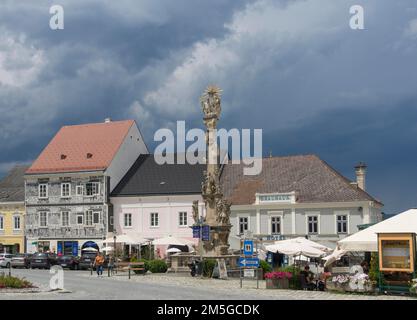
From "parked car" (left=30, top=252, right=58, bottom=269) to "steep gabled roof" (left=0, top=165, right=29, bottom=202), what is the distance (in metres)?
18.8

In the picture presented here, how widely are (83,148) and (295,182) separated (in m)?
20.3

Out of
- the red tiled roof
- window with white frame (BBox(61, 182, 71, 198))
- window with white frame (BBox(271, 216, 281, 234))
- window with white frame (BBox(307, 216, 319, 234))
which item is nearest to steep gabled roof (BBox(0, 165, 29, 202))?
the red tiled roof

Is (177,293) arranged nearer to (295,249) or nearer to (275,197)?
(295,249)

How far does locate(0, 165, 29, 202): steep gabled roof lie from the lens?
6681 cm

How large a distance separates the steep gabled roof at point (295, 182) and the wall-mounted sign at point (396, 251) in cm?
2843

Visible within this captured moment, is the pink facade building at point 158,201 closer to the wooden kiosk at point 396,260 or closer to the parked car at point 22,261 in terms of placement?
the parked car at point 22,261

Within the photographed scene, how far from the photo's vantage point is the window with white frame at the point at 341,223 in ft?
173

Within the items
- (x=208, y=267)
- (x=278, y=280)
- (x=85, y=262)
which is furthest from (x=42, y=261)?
(x=278, y=280)

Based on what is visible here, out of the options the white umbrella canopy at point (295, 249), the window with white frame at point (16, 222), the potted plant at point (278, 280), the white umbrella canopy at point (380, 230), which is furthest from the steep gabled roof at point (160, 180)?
the white umbrella canopy at point (380, 230)

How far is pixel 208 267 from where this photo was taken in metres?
35.1

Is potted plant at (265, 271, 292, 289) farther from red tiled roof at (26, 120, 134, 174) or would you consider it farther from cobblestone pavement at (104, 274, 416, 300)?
red tiled roof at (26, 120, 134, 174)

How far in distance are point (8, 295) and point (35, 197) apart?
1655 inches
